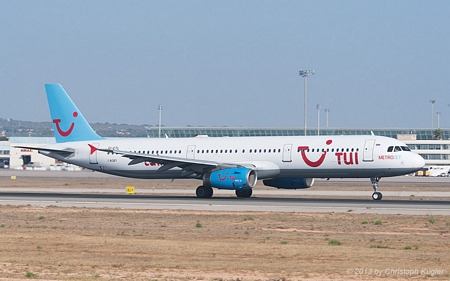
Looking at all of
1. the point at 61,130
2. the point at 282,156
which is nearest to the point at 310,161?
the point at 282,156

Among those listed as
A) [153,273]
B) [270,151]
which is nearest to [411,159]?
[270,151]

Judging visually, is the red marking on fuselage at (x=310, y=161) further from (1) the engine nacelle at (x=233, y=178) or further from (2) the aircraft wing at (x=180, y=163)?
(2) the aircraft wing at (x=180, y=163)

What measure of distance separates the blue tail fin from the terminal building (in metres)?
87.2

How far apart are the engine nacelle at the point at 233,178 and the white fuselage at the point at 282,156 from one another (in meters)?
1.82

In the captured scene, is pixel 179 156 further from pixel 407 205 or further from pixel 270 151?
pixel 407 205

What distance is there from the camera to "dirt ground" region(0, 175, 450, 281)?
1839 cm

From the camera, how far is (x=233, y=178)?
45688mm

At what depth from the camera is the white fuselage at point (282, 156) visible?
45844 mm

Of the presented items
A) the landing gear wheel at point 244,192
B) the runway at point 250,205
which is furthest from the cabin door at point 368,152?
the landing gear wheel at point 244,192

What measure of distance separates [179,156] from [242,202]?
10.3 m

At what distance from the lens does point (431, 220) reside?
3105cm

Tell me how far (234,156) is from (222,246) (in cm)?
2651

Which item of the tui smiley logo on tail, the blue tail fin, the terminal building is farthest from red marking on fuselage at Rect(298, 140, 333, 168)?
the terminal building

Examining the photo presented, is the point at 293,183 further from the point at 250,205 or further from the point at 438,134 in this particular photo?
the point at 438,134
